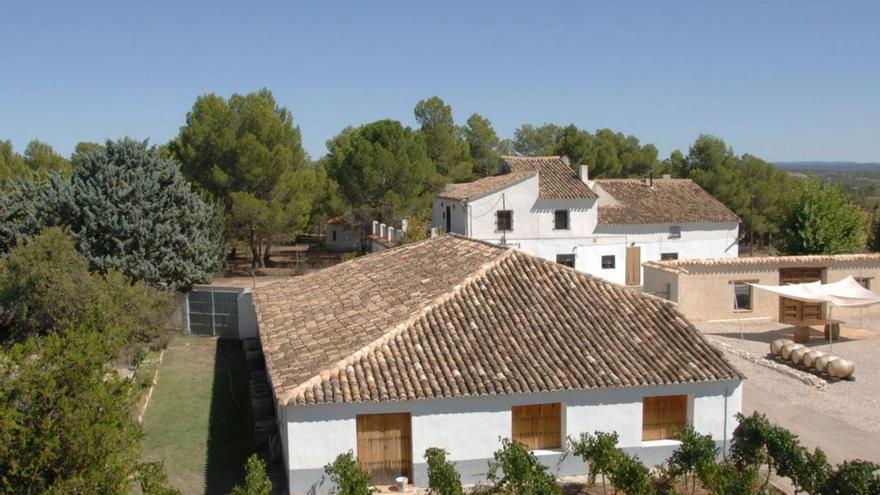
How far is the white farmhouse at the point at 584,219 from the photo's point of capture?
123ft

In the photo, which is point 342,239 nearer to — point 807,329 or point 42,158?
point 42,158

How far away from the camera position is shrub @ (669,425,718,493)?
13438mm

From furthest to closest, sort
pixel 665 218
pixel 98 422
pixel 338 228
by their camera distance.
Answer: pixel 338 228 < pixel 665 218 < pixel 98 422

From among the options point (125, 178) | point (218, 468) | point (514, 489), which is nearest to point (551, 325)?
point (514, 489)

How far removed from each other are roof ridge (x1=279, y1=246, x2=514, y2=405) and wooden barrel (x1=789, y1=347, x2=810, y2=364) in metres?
10.2

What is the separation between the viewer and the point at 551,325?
1667 cm

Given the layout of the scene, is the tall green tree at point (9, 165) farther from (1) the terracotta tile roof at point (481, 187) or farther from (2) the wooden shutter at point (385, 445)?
(2) the wooden shutter at point (385, 445)

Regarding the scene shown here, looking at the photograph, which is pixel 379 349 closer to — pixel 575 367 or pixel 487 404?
pixel 487 404

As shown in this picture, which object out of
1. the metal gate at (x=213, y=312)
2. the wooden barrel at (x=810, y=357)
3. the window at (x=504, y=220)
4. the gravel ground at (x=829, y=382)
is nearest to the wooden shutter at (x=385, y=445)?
the gravel ground at (x=829, y=382)

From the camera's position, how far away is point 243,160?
39.2 metres

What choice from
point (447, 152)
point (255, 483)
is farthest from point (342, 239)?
point (255, 483)

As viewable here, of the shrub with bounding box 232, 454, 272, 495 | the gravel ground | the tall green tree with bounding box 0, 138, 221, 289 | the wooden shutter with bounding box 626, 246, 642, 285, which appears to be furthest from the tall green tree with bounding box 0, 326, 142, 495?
the wooden shutter with bounding box 626, 246, 642, 285

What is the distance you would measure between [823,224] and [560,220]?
1386cm

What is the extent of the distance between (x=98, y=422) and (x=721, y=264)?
2517cm
